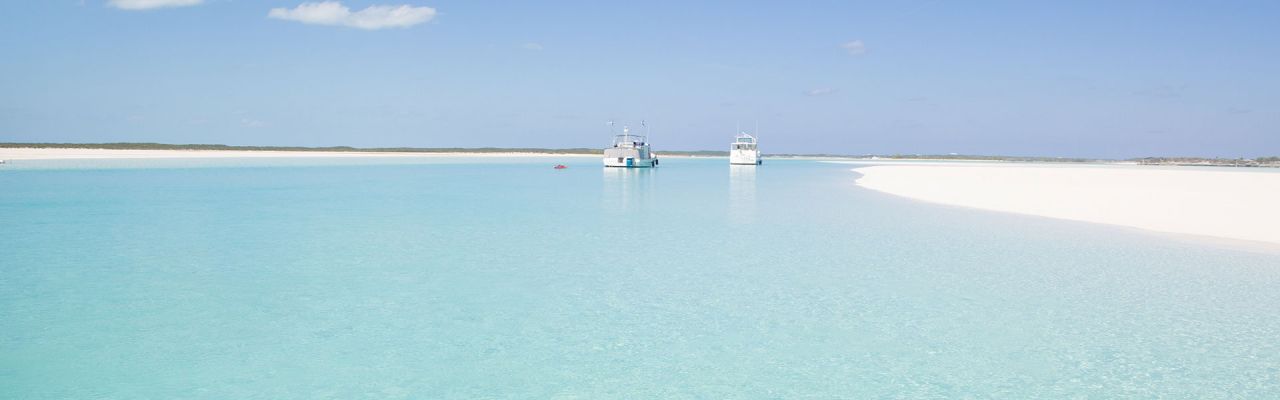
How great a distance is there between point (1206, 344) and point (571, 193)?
2970 centimetres

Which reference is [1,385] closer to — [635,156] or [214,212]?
[214,212]

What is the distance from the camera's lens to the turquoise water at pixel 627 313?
695 centimetres

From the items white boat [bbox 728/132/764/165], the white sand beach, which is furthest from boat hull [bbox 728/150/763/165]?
the white sand beach

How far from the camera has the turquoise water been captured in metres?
6.95

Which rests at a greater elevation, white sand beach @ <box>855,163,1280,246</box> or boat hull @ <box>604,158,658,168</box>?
white sand beach @ <box>855,163,1280,246</box>

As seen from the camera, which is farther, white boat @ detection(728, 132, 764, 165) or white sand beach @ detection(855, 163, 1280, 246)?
white boat @ detection(728, 132, 764, 165)

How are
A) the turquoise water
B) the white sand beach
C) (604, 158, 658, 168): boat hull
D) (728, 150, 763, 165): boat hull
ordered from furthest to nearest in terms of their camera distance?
(728, 150, 763, 165): boat hull
(604, 158, 658, 168): boat hull
the white sand beach
the turquoise water

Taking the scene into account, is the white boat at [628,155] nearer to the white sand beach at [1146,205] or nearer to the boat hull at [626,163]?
the boat hull at [626,163]

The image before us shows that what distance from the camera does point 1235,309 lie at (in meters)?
9.85

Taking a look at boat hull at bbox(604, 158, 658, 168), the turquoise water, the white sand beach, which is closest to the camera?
the turquoise water

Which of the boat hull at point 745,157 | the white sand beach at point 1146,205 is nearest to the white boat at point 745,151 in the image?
the boat hull at point 745,157

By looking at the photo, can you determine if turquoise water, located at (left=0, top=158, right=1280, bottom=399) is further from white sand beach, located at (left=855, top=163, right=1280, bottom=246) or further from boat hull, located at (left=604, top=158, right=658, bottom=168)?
boat hull, located at (left=604, top=158, right=658, bottom=168)

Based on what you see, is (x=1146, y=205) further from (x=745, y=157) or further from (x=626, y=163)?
(x=745, y=157)

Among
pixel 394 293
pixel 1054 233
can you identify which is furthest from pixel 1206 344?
pixel 1054 233
